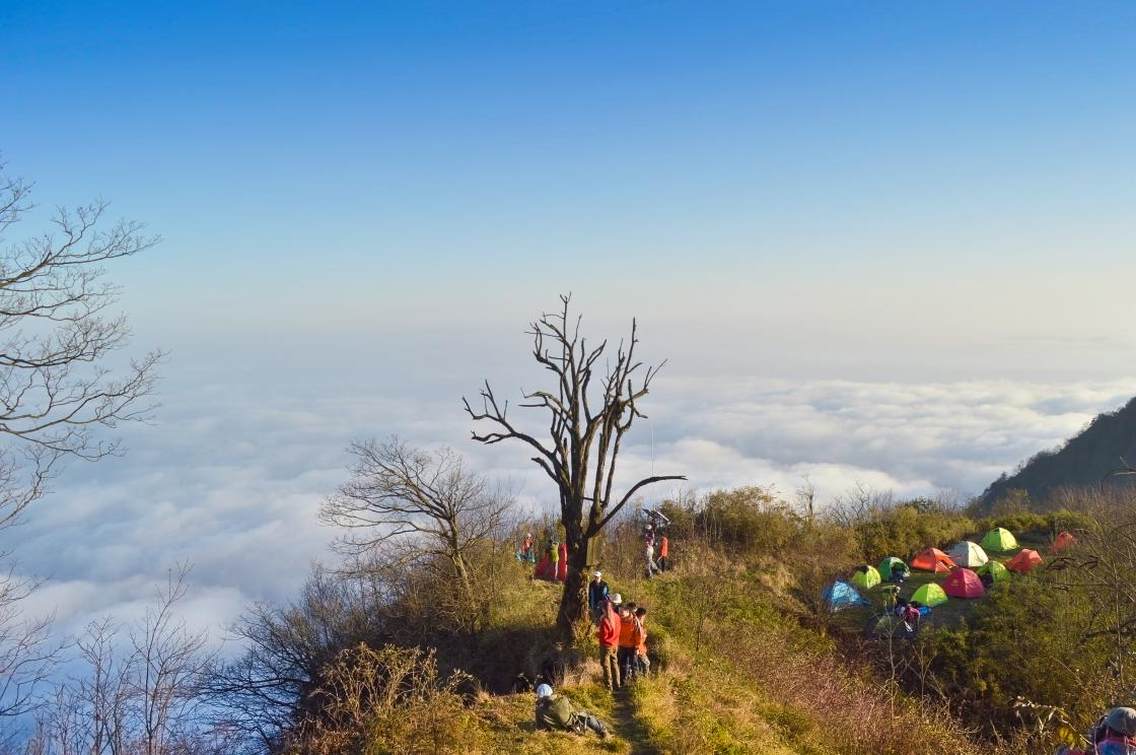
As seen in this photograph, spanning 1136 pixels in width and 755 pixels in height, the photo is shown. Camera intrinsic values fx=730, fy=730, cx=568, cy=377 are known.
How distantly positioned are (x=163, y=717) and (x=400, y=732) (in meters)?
4.44

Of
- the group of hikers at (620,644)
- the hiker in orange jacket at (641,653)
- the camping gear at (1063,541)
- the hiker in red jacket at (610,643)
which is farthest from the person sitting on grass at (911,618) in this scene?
the hiker in red jacket at (610,643)

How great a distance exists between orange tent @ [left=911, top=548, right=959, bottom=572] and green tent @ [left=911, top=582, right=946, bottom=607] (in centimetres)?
415

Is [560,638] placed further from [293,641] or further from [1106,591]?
[1106,591]

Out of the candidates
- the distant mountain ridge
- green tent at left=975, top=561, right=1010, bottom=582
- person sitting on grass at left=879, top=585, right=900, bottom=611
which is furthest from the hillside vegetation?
the distant mountain ridge

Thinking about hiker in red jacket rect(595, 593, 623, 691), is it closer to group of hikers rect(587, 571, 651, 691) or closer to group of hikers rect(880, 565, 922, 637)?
group of hikers rect(587, 571, 651, 691)

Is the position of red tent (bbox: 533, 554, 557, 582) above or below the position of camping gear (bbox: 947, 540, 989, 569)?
above

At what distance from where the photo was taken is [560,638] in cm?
1532

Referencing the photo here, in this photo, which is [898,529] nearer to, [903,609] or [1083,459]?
[903,609]

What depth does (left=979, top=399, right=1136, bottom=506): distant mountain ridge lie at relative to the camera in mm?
70938

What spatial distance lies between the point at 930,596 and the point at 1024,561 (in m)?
6.21

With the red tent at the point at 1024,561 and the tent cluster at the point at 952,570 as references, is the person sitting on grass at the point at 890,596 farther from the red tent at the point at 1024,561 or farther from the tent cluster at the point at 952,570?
the red tent at the point at 1024,561

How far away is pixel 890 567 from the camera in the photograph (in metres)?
29.4

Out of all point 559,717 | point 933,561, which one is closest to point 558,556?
point 559,717

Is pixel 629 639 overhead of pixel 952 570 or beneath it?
overhead
